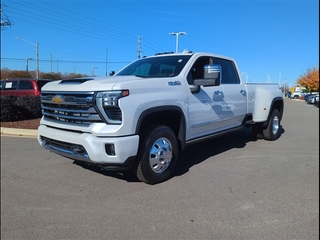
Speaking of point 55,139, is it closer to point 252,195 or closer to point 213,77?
point 213,77

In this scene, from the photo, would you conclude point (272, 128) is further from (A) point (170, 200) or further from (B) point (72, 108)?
(B) point (72, 108)

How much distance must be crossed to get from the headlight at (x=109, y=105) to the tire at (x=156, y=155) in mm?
566

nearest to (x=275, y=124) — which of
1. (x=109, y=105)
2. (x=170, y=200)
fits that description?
(x=170, y=200)

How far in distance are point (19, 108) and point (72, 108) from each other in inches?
289

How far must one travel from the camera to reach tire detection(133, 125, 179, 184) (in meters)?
3.59

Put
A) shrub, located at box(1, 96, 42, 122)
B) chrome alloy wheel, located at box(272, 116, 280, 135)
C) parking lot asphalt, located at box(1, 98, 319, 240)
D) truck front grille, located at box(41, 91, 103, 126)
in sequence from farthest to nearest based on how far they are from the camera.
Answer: shrub, located at box(1, 96, 42, 122) < chrome alloy wheel, located at box(272, 116, 280, 135) < truck front grille, located at box(41, 91, 103, 126) < parking lot asphalt, located at box(1, 98, 319, 240)

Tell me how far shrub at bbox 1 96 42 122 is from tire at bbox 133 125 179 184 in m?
7.51

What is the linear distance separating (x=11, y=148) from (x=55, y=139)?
327 cm

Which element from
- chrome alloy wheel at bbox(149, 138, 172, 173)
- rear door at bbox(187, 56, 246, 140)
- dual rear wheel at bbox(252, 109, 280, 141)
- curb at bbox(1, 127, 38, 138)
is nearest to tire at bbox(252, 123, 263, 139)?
dual rear wheel at bbox(252, 109, 280, 141)

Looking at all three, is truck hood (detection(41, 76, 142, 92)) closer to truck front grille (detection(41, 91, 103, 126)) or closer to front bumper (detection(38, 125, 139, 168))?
truck front grille (detection(41, 91, 103, 126))

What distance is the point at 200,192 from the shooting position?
143 inches

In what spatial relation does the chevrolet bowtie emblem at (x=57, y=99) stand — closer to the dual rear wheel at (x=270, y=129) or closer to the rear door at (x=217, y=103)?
the rear door at (x=217, y=103)

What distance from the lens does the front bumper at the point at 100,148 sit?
10.5 ft

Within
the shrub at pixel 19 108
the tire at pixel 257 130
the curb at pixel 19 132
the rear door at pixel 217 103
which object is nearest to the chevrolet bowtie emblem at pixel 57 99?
the rear door at pixel 217 103
